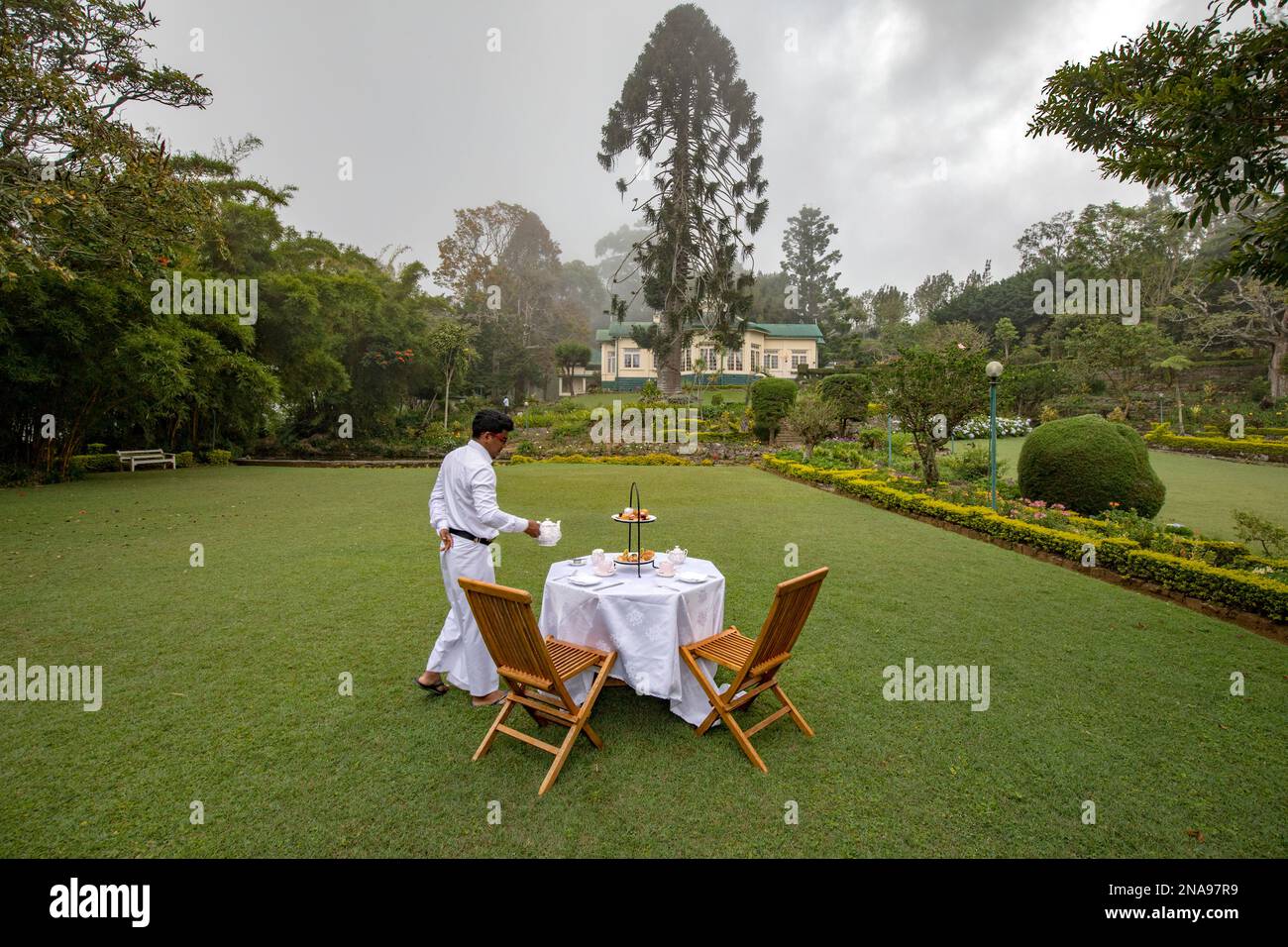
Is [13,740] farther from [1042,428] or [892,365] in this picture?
[892,365]

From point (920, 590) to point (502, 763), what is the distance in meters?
4.71

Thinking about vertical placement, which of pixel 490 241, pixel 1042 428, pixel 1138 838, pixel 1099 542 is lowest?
pixel 1138 838

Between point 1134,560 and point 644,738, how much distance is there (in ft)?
19.5

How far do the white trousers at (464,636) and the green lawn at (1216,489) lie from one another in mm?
10047

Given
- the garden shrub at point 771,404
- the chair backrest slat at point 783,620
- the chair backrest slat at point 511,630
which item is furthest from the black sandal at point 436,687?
the garden shrub at point 771,404

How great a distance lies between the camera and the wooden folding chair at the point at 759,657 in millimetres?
3021

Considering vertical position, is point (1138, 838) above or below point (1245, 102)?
below

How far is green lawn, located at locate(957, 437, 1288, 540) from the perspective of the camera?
9.71 metres

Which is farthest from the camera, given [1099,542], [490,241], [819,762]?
[490,241]

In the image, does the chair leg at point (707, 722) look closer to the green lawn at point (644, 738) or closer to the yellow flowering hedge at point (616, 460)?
the green lawn at point (644, 738)

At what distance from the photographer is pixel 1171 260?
1452 inches

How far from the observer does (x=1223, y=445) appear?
1869 centimetres

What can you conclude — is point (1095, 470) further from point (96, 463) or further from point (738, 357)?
point (738, 357)

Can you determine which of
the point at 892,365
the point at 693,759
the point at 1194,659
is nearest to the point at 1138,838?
the point at 693,759
